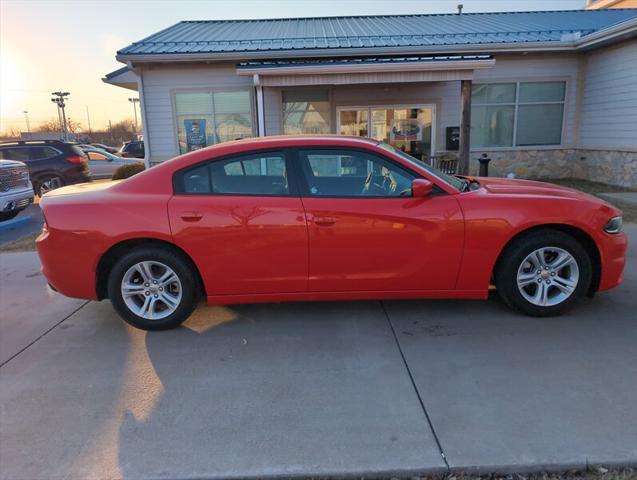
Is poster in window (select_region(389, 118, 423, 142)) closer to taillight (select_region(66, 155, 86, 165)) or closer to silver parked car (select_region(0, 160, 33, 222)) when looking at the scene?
silver parked car (select_region(0, 160, 33, 222))

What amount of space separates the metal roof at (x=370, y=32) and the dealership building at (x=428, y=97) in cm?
8

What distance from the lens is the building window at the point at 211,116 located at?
12406mm

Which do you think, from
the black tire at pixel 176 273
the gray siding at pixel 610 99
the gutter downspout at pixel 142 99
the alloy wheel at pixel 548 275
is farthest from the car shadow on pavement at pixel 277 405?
the gray siding at pixel 610 99

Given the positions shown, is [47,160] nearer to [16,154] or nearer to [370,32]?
[16,154]

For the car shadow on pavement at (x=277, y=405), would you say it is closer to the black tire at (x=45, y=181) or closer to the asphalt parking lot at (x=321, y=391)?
the asphalt parking lot at (x=321, y=391)

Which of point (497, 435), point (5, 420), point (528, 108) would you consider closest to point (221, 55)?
point (528, 108)

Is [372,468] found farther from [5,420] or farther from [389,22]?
[389,22]

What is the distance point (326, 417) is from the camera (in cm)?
277

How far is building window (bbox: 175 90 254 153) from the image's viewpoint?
40.7 feet

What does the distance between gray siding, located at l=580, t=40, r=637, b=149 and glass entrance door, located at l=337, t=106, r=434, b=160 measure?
4.27m

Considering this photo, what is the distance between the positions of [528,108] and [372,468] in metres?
12.9

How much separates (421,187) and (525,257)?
3.64ft

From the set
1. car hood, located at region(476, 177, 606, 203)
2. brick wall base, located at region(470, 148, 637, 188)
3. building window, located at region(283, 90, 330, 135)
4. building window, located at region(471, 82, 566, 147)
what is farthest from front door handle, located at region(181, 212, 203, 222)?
building window, located at region(471, 82, 566, 147)

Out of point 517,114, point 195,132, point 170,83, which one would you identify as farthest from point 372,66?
point 170,83
